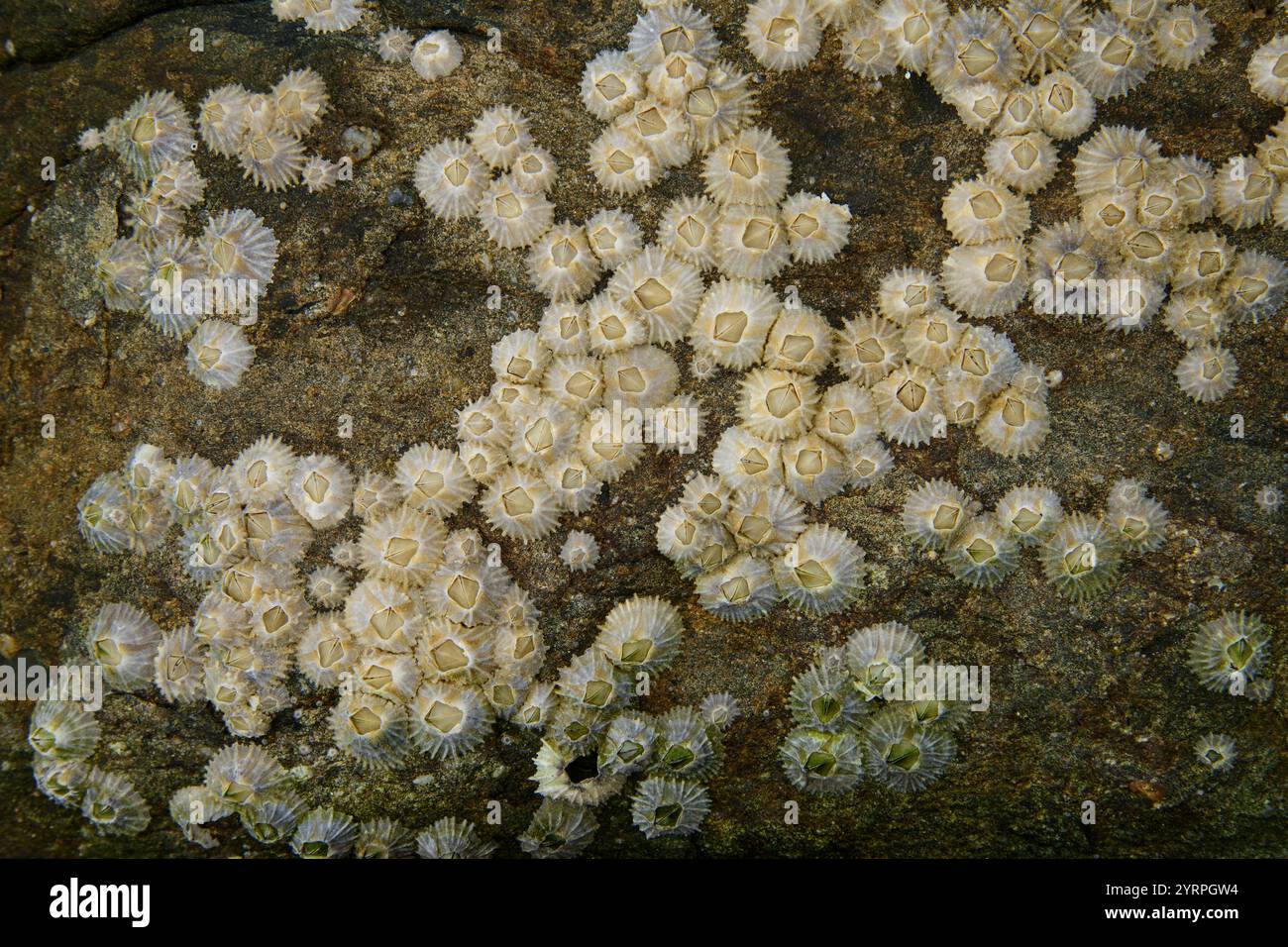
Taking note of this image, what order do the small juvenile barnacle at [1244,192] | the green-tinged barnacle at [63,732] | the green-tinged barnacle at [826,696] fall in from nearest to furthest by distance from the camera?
the small juvenile barnacle at [1244,192] → the green-tinged barnacle at [826,696] → the green-tinged barnacle at [63,732]

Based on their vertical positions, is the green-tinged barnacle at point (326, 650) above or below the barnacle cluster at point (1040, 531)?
below

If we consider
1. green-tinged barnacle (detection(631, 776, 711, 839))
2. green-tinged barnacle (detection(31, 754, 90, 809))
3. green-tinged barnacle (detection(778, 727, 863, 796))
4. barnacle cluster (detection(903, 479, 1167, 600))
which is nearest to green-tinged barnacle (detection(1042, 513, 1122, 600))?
barnacle cluster (detection(903, 479, 1167, 600))

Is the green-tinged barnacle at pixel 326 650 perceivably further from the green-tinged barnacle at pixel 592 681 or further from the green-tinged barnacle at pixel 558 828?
the green-tinged barnacle at pixel 558 828

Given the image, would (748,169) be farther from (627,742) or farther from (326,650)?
(326,650)

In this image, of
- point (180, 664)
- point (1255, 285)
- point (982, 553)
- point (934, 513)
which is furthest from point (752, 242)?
point (180, 664)

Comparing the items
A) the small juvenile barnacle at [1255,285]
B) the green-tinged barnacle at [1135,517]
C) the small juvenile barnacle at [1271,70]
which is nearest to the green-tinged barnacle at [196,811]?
the green-tinged barnacle at [1135,517]
